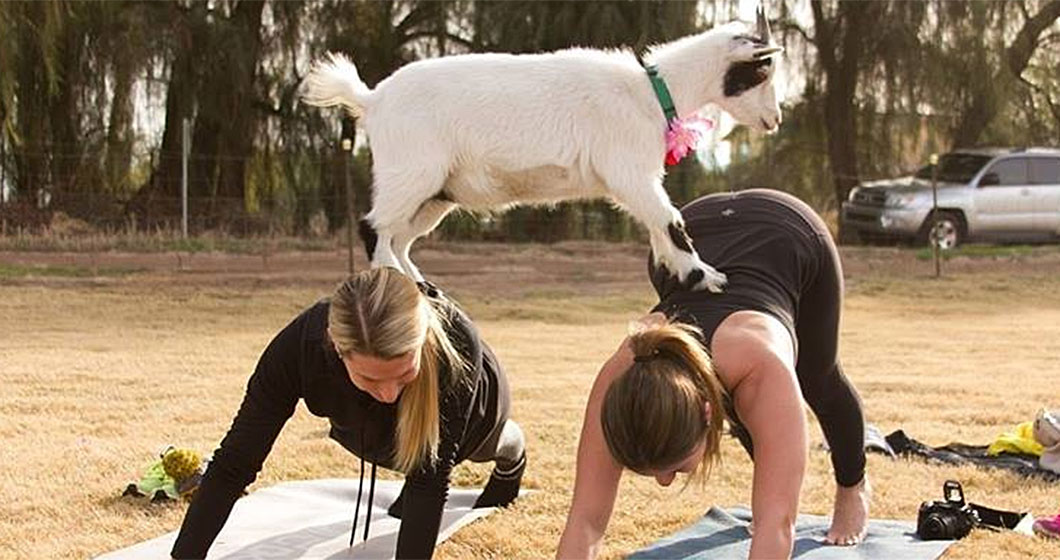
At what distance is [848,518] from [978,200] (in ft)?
37.8

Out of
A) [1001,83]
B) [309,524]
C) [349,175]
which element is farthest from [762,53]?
[1001,83]

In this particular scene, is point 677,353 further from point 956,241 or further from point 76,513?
point 956,241

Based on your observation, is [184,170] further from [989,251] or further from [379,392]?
[379,392]

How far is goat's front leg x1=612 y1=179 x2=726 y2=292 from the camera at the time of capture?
2.83 m

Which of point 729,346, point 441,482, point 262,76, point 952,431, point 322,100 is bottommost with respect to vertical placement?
point 952,431

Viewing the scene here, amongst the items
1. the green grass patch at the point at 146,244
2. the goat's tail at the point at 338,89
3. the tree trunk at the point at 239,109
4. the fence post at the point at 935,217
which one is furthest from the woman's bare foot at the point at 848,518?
the tree trunk at the point at 239,109

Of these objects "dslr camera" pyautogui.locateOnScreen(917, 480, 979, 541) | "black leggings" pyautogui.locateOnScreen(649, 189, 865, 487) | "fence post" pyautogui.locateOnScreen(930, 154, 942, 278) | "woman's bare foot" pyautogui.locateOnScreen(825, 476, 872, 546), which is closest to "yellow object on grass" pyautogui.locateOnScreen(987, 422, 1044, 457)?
"dslr camera" pyautogui.locateOnScreen(917, 480, 979, 541)

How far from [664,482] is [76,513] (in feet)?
6.85

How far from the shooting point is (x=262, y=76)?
13.4 m

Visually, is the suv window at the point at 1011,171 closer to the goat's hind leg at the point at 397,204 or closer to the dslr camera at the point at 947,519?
the dslr camera at the point at 947,519

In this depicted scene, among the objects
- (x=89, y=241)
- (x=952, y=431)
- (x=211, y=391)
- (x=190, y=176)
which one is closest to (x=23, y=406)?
(x=211, y=391)

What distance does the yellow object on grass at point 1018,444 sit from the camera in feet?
15.0

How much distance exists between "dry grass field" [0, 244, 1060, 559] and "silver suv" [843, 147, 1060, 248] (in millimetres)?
496

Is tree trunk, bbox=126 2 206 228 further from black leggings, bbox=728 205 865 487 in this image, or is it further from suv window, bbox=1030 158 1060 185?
black leggings, bbox=728 205 865 487
